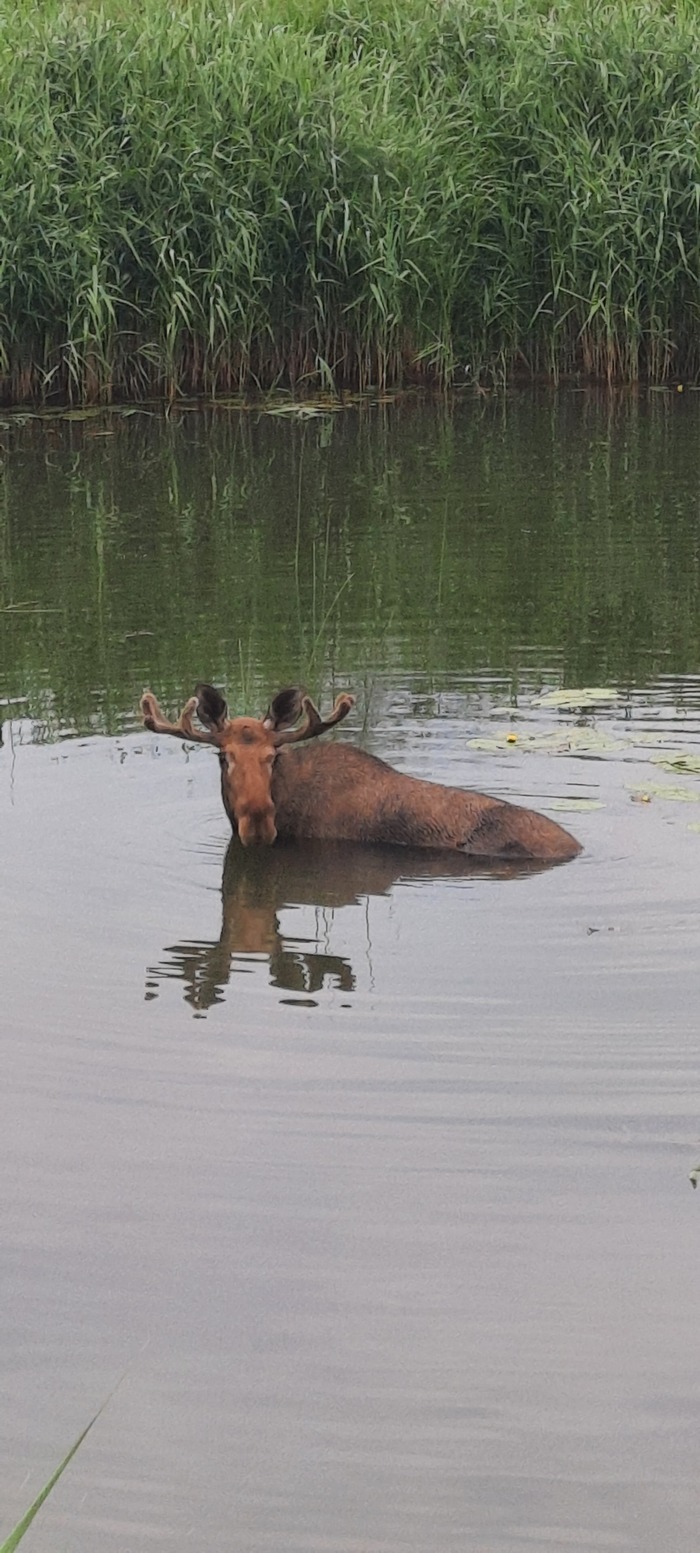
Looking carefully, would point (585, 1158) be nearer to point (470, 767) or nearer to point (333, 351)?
point (470, 767)

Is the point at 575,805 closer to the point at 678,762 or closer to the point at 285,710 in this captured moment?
the point at 678,762

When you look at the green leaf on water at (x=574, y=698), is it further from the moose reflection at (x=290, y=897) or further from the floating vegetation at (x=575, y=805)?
the moose reflection at (x=290, y=897)

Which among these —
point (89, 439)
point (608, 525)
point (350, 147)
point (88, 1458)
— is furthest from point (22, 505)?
point (88, 1458)

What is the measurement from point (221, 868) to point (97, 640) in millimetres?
3330

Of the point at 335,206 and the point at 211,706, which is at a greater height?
the point at 335,206

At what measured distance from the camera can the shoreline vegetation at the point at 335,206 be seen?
55.7 feet

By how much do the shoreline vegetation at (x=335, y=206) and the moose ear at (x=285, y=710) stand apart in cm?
948

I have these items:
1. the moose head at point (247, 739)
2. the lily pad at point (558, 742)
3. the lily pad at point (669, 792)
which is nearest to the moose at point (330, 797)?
the moose head at point (247, 739)

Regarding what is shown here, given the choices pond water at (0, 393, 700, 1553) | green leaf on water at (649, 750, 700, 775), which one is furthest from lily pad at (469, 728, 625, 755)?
green leaf on water at (649, 750, 700, 775)

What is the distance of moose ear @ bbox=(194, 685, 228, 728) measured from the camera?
7410 mm

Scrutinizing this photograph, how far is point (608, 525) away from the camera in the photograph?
1295cm

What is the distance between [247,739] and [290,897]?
69 cm

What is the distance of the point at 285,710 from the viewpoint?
7.61 meters

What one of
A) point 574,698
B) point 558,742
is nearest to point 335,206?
point 574,698
